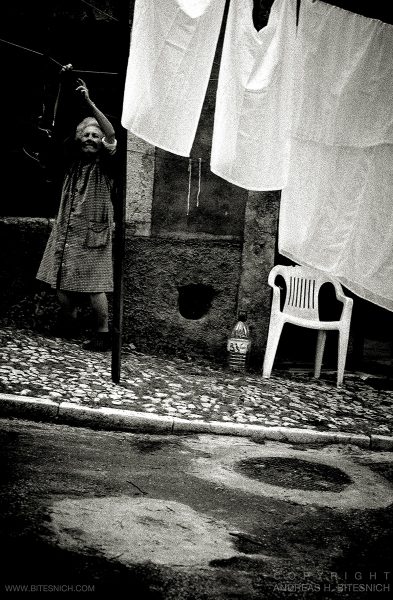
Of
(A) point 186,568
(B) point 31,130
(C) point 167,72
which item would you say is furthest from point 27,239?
(A) point 186,568

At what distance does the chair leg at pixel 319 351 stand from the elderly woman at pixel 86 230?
9.14 feet

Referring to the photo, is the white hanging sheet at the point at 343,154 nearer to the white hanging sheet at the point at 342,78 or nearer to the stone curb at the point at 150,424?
the white hanging sheet at the point at 342,78

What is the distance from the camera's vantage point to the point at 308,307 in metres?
8.04

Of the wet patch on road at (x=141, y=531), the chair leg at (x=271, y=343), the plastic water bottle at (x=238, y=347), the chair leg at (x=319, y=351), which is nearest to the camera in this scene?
the wet patch on road at (x=141, y=531)

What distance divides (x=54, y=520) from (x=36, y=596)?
30.0 inches

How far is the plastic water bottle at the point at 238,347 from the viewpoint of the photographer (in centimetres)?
775

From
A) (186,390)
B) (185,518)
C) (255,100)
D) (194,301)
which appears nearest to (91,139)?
(194,301)

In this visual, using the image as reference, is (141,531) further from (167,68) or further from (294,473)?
(167,68)

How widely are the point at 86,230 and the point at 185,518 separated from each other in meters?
4.66

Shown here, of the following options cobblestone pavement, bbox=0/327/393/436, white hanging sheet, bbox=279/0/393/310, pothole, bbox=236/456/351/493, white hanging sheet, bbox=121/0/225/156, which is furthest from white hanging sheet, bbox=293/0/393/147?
cobblestone pavement, bbox=0/327/393/436

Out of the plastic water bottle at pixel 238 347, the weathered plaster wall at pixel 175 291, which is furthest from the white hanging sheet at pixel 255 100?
the weathered plaster wall at pixel 175 291

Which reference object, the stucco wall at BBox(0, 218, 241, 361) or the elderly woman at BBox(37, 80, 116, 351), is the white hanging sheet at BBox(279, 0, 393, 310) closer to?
the elderly woman at BBox(37, 80, 116, 351)

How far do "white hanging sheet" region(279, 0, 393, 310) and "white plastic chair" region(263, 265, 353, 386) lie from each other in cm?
298

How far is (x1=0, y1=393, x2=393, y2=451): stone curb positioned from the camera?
537 centimetres
